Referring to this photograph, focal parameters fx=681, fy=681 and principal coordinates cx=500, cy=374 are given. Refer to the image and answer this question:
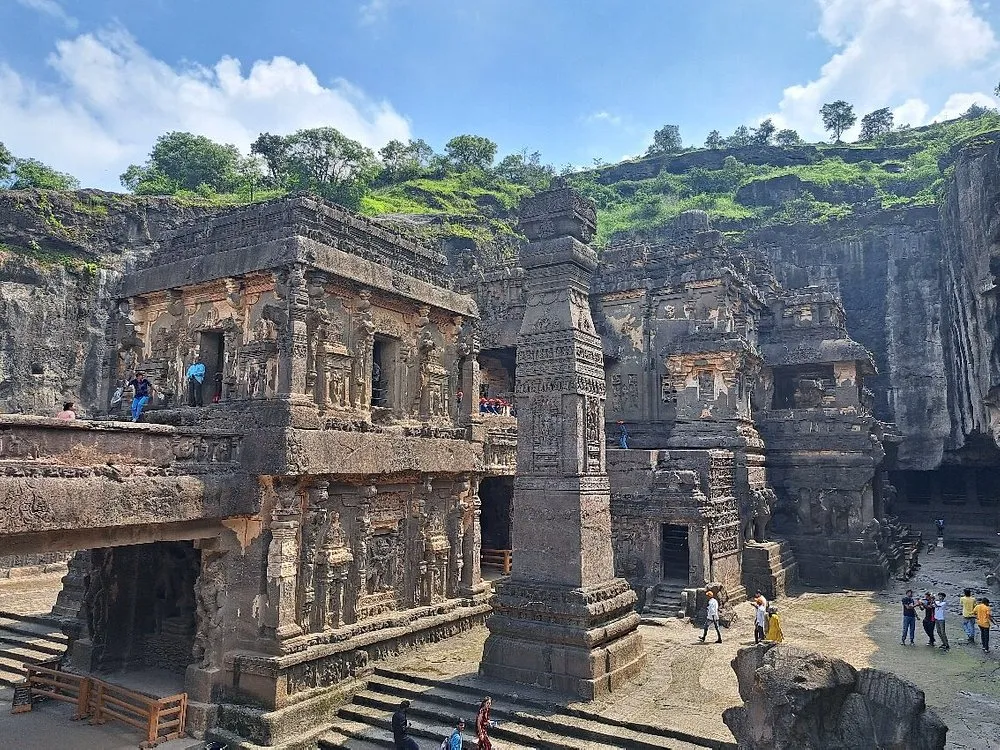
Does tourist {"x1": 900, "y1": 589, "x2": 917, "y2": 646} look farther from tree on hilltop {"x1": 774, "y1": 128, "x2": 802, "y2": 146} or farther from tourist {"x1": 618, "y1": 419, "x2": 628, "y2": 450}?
tree on hilltop {"x1": 774, "y1": 128, "x2": 802, "y2": 146}

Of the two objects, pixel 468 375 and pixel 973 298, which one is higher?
pixel 973 298

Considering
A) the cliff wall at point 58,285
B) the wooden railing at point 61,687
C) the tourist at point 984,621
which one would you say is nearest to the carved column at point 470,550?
the wooden railing at point 61,687

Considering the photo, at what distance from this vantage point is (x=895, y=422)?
114ft

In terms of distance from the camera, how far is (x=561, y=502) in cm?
1041

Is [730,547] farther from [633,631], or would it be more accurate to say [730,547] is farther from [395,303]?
[395,303]

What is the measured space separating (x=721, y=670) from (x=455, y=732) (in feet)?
19.7

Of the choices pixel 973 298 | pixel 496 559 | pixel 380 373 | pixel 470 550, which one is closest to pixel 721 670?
pixel 470 550

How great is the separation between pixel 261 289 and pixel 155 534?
471cm

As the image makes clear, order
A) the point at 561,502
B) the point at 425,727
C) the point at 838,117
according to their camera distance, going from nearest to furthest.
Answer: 1. the point at 425,727
2. the point at 561,502
3. the point at 838,117

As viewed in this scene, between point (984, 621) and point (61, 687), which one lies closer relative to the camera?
point (61, 687)

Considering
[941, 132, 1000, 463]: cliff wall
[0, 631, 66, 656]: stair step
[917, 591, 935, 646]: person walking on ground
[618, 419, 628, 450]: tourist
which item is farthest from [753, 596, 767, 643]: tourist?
[0, 631, 66, 656]: stair step

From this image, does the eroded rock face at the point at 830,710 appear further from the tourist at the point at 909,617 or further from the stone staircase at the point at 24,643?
the stone staircase at the point at 24,643

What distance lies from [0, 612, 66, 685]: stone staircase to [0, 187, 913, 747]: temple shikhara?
837 mm

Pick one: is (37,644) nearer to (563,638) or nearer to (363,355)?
(363,355)
